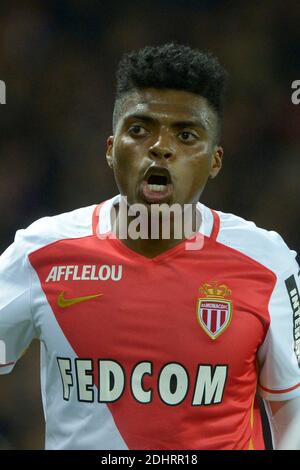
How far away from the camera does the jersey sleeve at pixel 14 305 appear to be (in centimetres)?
288

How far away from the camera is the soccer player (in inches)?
109

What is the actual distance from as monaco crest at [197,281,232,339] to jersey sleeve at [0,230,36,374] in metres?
0.52

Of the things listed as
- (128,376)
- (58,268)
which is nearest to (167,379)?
(128,376)

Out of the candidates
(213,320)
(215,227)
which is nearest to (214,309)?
(213,320)

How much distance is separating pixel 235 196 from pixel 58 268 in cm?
290

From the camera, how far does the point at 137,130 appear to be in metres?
2.82

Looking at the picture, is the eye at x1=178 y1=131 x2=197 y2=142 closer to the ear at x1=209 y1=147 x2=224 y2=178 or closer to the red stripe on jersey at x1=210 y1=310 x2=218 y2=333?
the ear at x1=209 y1=147 x2=224 y2=178

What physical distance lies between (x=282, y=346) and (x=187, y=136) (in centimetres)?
68

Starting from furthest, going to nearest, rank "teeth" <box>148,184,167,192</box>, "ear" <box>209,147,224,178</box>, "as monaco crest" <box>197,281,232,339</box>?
"ear" <box>209,147,224,178</box>, "as monaco crest" <box>197,281,232,339</box>, "teeth" <box>148,184,167,192</box>

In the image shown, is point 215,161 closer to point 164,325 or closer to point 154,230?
point 154,230

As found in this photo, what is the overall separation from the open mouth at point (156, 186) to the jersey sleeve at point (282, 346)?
468mm

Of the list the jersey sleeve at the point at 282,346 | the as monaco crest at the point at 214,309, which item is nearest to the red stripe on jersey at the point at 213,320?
the as monaco crest at the point at 214,309

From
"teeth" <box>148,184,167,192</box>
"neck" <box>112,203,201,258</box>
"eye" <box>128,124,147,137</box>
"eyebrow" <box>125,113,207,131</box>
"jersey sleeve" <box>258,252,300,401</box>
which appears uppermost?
"eyebrow" <box>125,113,207,131</box>

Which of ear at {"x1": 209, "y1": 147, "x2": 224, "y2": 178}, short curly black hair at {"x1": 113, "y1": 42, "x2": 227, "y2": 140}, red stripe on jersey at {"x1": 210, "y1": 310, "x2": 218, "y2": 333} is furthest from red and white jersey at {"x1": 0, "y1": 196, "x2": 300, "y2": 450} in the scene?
short curly black hair at {"x1": 113, "y1": 42, "x2": 227, "y2": 140}
